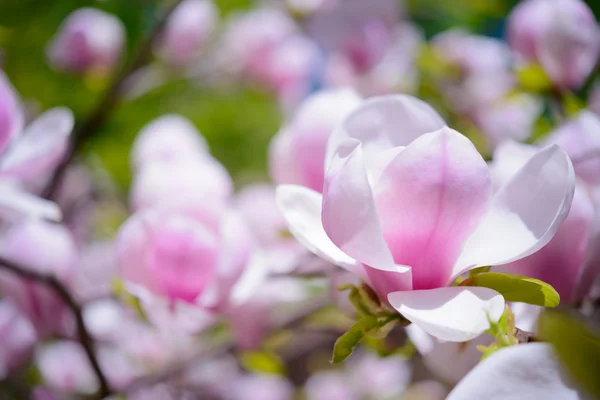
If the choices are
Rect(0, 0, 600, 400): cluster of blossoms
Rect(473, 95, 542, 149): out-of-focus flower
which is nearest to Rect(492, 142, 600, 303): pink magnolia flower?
Rect(0, 0, 600, 400): cluster of blossoms

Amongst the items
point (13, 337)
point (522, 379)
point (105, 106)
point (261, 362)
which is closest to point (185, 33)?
point (105, 106)

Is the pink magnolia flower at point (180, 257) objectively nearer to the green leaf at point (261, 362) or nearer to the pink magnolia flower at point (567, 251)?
the green leaf at point (261, 362)

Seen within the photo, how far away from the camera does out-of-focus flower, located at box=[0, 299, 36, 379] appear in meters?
0.66

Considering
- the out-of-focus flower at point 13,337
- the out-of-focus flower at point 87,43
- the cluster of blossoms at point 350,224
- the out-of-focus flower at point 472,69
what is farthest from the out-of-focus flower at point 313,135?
the out-of-focus flower at point 87,43

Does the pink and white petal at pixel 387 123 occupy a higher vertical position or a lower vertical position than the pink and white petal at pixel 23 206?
higher

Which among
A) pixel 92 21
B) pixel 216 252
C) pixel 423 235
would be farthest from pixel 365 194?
pixel 92 21

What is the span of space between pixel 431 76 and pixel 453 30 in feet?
0.67

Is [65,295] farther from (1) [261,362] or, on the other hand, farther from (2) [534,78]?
(2) [534,78]

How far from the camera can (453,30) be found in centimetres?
112

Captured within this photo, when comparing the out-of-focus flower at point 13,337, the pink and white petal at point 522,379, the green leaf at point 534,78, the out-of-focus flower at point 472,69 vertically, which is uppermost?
the pink and white petal at point 522,379

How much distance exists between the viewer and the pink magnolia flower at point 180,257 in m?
0.45

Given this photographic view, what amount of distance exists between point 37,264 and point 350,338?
0.32m

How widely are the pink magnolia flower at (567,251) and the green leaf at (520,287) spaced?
60 millimetres

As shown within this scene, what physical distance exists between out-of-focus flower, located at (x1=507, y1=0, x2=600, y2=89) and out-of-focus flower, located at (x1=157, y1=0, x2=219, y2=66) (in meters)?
0.62
